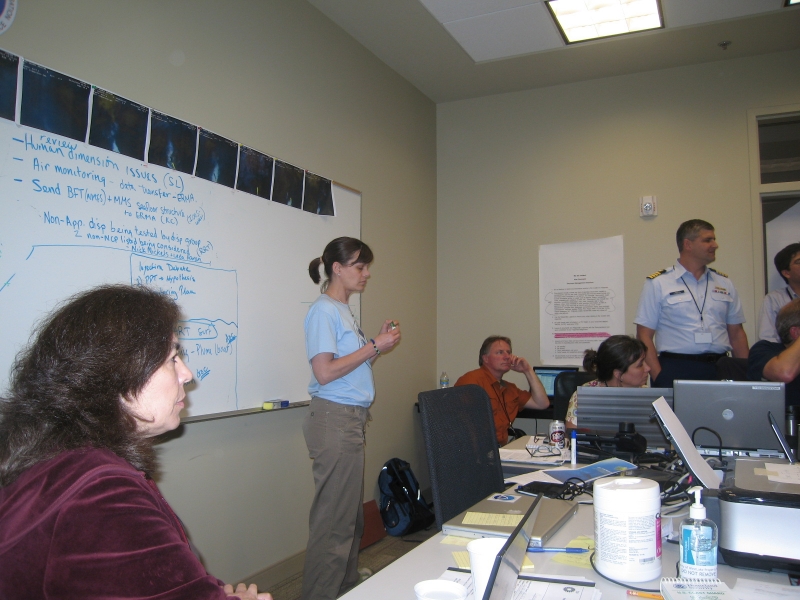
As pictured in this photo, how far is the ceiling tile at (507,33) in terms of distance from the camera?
331 cm

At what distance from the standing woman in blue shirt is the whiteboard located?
40 cm

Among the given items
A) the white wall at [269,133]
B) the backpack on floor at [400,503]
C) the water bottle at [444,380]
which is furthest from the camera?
the water bottle at [444,380]

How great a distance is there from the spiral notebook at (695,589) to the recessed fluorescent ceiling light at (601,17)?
119 inches

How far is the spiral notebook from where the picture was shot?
0.94 metres

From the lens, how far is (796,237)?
3910 millimetres

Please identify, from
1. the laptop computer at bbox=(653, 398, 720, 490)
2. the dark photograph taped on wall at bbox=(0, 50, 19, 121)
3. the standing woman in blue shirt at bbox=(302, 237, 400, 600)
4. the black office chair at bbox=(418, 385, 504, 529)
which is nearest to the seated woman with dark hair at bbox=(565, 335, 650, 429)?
the black office chair at bbox=(418, 385, 504, 529)

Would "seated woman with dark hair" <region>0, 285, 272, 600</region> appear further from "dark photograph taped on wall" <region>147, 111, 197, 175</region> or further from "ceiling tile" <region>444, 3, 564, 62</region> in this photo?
"ceiling tile" <region>444, 3, 564, 62</region>

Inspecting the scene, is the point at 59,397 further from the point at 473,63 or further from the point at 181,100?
the point at 473,63

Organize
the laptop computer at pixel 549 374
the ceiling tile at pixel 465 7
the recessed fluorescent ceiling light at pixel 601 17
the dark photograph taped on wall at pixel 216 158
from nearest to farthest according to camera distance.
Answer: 1. the dark photograph taped on wall at pixel 216 158
2. the ceiling tile at pixel 465 7
3. the recessed fluorescent ceiling light at pixel 601 17
4. the laptop computer at pixel 549 374

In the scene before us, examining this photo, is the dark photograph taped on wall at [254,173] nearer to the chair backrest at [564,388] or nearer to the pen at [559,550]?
the pen at [559,550]

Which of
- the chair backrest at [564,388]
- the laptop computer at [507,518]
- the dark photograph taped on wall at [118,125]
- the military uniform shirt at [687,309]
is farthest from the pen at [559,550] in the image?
the chair backrest at [564,388]

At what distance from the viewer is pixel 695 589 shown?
0.96 m

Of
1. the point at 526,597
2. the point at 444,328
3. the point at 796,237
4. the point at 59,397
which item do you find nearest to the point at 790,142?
the point at 796,237

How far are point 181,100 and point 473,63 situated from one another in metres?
2.35
